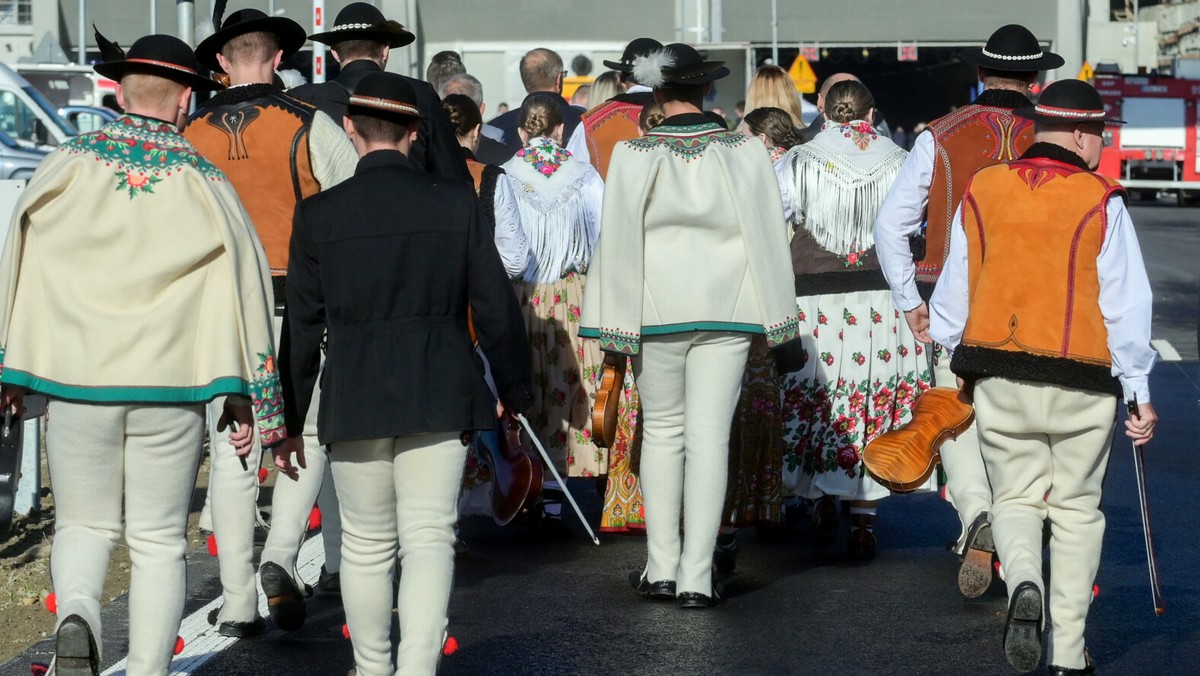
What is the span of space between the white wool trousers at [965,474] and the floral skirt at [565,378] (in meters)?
1.76

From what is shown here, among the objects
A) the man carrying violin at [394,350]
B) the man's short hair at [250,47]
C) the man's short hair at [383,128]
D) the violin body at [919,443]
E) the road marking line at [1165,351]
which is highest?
the man's short hair at [250,47]

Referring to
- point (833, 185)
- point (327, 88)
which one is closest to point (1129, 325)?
point (833, 185)

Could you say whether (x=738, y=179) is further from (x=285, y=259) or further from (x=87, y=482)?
(x=87, y=482)

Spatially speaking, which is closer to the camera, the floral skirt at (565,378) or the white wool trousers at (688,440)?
the white wool trousers at (688,440)

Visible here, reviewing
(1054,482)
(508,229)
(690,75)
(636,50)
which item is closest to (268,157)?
(690,75)

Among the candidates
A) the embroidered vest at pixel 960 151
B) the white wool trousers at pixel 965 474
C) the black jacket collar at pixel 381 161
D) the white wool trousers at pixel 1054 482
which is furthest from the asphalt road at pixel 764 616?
the black jacket collar at pixel 381 161

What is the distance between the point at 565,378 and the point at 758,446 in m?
1.09

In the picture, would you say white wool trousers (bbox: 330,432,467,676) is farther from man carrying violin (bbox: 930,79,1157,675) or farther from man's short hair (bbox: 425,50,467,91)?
man's short hair (bbox: 425,50,467,91)

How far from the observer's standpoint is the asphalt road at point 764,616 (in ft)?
19.1

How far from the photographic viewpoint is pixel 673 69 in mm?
6578

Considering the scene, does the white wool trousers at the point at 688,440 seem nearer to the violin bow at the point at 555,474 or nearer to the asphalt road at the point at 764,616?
the asphalt road at the point at 764,616

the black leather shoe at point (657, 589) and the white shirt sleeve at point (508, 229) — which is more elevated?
the white shirt sleeve at point (508, 229)

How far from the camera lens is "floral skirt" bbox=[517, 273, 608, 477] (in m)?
8.31

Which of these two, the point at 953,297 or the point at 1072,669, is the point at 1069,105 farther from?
the point at 1072,669
